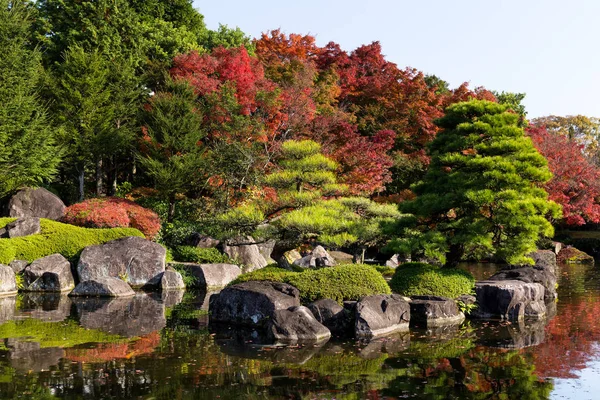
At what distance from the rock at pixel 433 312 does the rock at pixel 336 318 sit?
159 centimetres

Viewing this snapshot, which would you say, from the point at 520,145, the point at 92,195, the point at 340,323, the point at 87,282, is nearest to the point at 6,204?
the point at 92,195

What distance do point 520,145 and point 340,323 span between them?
6165mm

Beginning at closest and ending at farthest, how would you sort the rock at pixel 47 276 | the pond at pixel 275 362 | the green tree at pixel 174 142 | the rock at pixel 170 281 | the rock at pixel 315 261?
the pond at pixel 275 362 < the rock at pixel 47 276 < the rock at pixel 170 281 < the rock at pixel 315 261 < the green tree at pixel 174 142

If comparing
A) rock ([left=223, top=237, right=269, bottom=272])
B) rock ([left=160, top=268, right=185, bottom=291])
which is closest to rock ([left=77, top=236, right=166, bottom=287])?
rock ([left=160, top=268, right=185, bottom=291])

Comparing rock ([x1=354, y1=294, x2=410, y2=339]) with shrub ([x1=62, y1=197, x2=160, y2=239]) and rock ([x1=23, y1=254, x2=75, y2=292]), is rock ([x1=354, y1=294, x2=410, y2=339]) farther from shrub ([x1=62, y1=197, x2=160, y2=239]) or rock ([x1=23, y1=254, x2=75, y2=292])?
shrub ([x1=62, y1=197, x2=160, y2=239])

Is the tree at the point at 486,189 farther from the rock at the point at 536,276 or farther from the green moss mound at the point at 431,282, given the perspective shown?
the rock at the point at 536,276

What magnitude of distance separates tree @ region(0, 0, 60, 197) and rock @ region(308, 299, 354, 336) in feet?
46.5

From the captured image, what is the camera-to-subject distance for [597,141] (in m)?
56.9

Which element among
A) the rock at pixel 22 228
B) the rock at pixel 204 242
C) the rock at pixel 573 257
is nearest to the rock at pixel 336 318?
the rock at pixel 204 242

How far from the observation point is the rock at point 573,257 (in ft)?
107

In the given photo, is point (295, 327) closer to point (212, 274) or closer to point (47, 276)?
point (212, 274)

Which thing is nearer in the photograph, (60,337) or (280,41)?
(60,337)

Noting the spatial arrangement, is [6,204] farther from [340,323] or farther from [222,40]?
[340,323]

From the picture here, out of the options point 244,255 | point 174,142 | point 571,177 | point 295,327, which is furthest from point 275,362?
point 571,177
